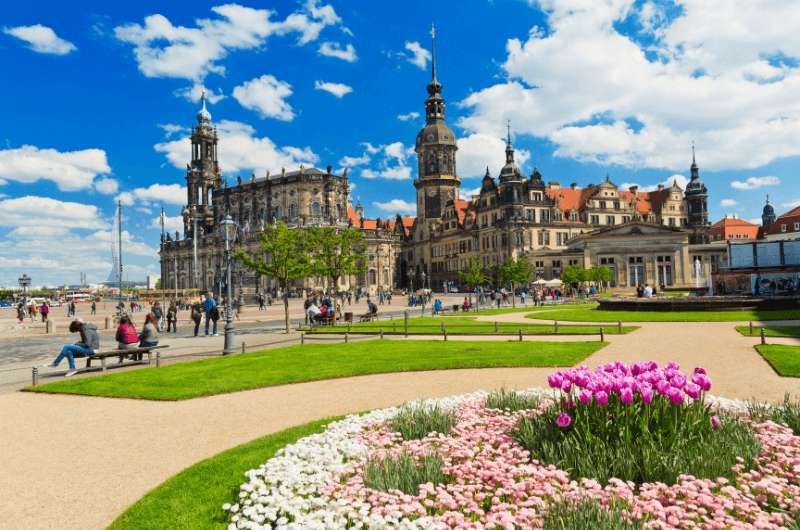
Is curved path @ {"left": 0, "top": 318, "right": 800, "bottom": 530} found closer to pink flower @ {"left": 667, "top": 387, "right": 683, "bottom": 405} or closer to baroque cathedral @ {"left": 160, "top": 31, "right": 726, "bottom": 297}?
pink flower @ {"left": 667, "top": 387, "right": 683, "bottom": 405}

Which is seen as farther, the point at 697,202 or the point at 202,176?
the point at 202,176

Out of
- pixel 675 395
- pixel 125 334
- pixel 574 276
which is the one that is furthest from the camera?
pixel 574 276

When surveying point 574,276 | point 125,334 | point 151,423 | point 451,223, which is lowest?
point 151,423

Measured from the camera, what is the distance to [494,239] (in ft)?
273

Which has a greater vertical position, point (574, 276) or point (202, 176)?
point (202, 176)

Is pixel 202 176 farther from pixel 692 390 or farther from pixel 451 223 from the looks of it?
pixel 692 390

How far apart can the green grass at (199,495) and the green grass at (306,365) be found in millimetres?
5417

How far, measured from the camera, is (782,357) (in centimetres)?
1484

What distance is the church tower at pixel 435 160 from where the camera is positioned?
9769 centimetres

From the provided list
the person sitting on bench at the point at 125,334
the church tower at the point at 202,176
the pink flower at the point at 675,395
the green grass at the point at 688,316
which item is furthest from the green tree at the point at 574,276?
the church tower at the point at 202,176

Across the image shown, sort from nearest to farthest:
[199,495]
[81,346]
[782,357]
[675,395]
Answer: [675,395] < [199,495] < [782,357] < [81,346]

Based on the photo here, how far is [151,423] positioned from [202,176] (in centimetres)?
12461

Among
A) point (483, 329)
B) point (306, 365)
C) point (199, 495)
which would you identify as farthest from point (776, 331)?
point (199, 495)

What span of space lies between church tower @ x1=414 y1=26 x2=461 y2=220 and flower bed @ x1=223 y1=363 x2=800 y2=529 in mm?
92036
